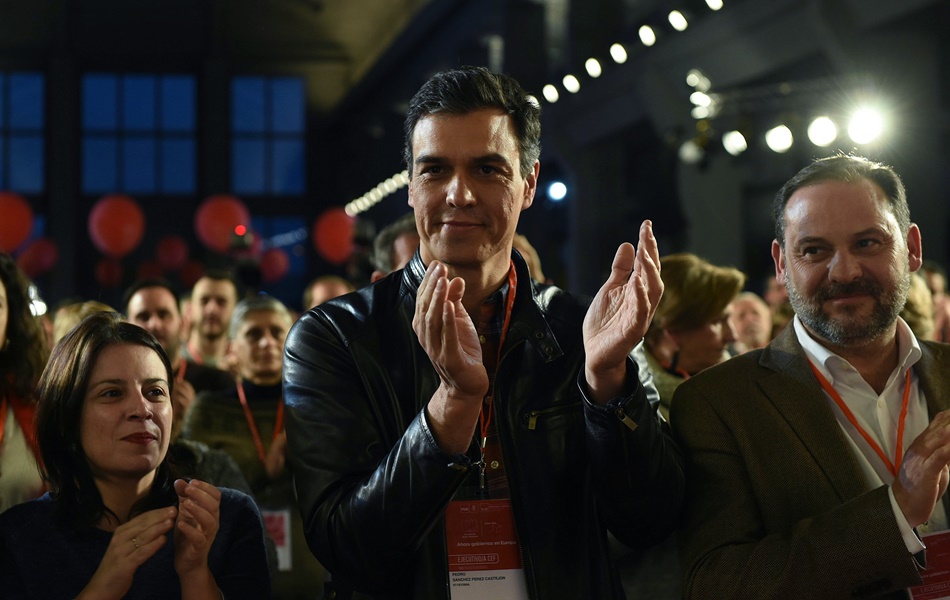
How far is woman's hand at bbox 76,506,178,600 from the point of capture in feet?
6.16

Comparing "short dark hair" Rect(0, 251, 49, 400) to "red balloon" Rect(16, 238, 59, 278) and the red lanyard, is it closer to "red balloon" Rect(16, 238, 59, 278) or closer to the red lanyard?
the red lanyard

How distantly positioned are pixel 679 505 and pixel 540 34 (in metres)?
10.8

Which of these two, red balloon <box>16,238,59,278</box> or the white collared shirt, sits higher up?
red balloon <box>16,238,59,278</box>

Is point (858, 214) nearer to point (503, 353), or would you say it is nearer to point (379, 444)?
point (503, 353)

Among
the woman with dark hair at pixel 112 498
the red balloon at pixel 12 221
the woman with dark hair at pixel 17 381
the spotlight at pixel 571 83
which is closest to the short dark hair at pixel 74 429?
the woman with dark hair at pixel 112 498

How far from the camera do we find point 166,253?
18250 mm

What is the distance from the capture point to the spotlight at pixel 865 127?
25.7 ft

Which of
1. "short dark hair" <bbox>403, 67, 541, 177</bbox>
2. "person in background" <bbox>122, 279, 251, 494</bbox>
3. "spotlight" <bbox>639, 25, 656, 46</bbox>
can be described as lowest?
"short dark hair" <bbox>403, 67, 541, 177</bbox>

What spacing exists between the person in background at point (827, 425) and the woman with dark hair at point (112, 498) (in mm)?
859

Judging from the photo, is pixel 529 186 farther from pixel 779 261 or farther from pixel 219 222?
pixel 219 222

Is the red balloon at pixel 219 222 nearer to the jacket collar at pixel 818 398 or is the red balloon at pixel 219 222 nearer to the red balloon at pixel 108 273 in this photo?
the red balloon at pixel 108 273

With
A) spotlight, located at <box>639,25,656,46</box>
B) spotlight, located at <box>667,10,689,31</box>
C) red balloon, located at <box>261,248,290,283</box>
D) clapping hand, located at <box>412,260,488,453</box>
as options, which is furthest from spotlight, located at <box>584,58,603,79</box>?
clapping hand, located at <box>412,260,488,453</box>

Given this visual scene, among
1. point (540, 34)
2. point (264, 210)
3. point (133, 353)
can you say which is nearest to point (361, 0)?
point (264, 210)

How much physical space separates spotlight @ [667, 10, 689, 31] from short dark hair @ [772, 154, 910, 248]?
26.7 ft
